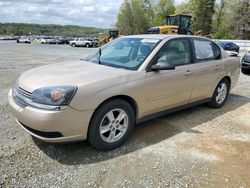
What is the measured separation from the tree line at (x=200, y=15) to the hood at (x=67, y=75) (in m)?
37.1

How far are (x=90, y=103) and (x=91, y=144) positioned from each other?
62cm

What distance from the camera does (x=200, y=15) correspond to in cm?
5412

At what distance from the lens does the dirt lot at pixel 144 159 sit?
2.86 meters

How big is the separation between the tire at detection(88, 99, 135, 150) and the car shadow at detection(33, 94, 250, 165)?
0.42ft

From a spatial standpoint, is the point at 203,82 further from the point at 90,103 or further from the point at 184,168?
the point at 90,103

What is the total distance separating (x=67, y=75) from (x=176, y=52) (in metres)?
1.94

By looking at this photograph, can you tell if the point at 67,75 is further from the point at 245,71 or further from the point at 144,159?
the point at 245,71

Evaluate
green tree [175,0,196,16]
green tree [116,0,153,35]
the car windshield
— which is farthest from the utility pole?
the car windshield

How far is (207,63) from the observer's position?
4.84 m

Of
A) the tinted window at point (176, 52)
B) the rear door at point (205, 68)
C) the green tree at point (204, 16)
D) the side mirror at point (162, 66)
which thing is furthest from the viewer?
the green tree at point (204, 16)

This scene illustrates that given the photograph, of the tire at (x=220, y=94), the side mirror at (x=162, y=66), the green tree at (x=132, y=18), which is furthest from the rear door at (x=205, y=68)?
the green tree at (x=132, y=18)

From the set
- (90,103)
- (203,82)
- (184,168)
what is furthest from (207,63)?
(90,103)

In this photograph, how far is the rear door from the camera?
462cm

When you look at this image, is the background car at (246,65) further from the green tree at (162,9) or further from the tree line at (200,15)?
the green tree at (162,9)
